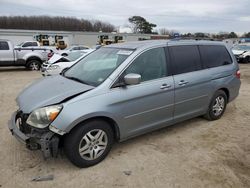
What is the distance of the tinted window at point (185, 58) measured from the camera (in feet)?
13.0

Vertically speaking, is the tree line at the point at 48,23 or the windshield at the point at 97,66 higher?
the tree line at the point at 48,23

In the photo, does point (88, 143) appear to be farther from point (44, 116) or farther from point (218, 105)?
point (218, 105)

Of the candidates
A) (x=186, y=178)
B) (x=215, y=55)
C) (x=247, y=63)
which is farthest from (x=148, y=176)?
(x=247, y=63)

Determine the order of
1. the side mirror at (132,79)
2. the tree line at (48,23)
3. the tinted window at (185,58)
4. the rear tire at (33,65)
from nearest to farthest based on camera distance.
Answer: the side mirror at (132,79) < the tinted window at (185,58) < the rear tire at (33,65) < the tree line at (48,23)

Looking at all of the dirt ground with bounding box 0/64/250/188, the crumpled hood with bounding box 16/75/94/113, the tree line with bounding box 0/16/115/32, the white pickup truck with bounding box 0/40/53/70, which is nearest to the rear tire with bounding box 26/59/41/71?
the white pickup truck with bounding box 0/40/53/70

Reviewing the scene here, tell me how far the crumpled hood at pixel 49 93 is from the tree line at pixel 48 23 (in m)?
70.4

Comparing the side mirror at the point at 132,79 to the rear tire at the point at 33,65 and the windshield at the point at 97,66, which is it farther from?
the rear tire at the point at 33,65

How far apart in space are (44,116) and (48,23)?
7622 cm

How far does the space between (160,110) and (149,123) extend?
277mm

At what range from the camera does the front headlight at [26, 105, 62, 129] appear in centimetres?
286

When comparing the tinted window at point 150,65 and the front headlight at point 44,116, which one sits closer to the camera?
the front headlight at point 44,116

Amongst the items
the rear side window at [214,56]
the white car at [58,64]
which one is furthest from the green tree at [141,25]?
the rear side window at [214,56]

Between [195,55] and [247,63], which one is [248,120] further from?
[247,63]

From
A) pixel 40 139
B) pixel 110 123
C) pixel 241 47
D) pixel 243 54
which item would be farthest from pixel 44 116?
pixel 241 47
